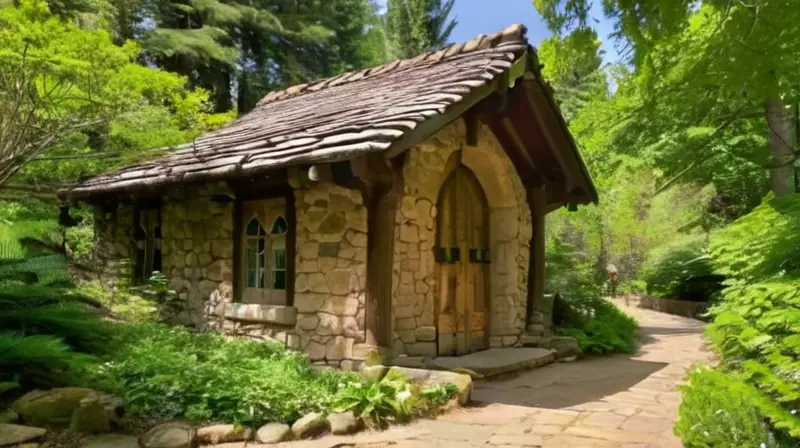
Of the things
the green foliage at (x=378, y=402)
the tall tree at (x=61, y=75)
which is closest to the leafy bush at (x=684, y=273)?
the green foliage at (x=378, y=402)

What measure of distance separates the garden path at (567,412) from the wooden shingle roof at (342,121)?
246 cm

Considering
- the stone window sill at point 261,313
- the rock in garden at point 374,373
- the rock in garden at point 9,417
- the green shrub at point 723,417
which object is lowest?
the rock in garden at point 9,417

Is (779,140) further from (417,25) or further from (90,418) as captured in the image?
(417,25)

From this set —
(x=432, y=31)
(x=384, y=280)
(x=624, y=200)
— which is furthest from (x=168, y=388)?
(x=432, y=31)

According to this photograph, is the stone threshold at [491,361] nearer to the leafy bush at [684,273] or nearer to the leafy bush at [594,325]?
the leafy bush at [594,325]

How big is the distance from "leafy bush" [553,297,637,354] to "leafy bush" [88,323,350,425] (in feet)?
14.7

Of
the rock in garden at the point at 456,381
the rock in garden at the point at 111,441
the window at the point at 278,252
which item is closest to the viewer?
the rock in garden at the point at 111,441

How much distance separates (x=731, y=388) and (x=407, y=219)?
3.92m

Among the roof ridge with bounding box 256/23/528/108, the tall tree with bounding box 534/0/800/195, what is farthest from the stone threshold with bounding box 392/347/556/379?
the roof ridge with bounding box 256/23/528/108

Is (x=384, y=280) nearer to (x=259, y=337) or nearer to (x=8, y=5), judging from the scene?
(x=259, y=337)

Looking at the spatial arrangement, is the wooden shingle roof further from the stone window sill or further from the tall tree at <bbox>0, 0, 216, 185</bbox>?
the stone window sill

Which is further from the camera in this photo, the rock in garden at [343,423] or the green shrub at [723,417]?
the rock in garden at [343,423]

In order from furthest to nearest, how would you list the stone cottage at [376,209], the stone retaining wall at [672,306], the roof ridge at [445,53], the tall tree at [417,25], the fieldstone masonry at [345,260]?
the tall tree at [417,25] < the stone retaining wall at [672,306] < the roof ridge at [445,53] < the fieldstone masonry at [345,260] < the stone cottage at [376,209]

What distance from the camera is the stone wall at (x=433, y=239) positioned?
6.76m
